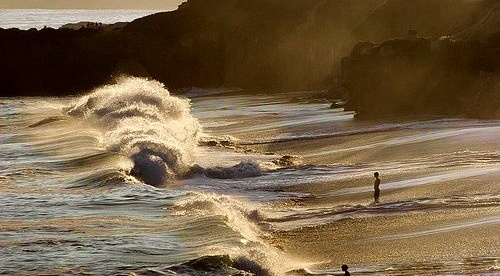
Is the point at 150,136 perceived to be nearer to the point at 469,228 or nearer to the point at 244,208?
the point at 244,208

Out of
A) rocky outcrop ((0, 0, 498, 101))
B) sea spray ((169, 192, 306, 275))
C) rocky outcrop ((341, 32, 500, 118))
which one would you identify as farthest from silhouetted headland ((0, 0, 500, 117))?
sea spray ((169, 192, 306, 275))

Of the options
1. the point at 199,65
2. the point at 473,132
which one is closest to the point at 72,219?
the point at 473,132

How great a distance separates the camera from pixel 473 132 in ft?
106

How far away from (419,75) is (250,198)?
20.2 m

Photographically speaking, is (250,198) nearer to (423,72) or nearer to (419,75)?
(419,75)

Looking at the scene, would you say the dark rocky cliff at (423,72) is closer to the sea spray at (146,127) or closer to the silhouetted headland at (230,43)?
the silhouetted headland at (230,43)

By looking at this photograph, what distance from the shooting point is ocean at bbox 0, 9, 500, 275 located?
16.5m

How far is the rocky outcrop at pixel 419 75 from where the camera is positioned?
134ft

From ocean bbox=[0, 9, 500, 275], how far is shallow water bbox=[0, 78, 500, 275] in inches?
2.0

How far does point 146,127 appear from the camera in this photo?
35.9 metres

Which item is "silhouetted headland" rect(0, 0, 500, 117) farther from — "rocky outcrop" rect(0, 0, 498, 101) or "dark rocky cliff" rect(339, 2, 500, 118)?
"dark rocky cliff" rect(339, 2, 500, 118)

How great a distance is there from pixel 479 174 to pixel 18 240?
11263mm

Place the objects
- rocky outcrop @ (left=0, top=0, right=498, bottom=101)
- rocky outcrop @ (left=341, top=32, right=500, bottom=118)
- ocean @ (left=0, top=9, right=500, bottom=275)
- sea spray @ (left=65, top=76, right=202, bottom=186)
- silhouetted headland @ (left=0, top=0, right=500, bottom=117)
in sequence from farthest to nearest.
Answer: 1. rocky outcrop @ (left=0, top=0, right=498, bottom=101)
2. silhouetted headland @ (left=0, top=0, right=500, bottom=117)
3. rocky outcrop @ (left=341, top=32, right=500, bottom=118)
4. sea spray @ (left=65, top=76, right=202, bottom=186)
5. ocean @ (left=0, top=9, right=500, bottom=275)

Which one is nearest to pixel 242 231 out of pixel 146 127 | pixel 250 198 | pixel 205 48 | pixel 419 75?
pixel 250 198
